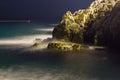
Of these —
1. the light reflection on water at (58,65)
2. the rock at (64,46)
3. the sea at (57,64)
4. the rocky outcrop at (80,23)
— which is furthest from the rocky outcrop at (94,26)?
the light reflection on water at (58,65)

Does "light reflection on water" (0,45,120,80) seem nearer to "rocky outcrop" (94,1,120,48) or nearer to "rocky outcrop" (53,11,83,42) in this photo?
"rocky outcrop" (94,1,120,48)

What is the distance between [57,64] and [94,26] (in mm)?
28636

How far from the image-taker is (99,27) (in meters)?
85.2

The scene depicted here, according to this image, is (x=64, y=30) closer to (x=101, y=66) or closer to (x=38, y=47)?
(x=38, y=47)

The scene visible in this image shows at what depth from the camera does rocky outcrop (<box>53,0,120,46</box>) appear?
80938 millimetres

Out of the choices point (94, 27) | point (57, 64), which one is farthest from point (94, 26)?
point (57, 64)

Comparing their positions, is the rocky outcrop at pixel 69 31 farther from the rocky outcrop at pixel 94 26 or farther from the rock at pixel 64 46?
the rock at pixel 64 46

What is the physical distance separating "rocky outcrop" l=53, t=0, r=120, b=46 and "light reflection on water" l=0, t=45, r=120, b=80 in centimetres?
921

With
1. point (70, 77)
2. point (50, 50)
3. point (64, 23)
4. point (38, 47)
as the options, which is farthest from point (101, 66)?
point (64, 23)

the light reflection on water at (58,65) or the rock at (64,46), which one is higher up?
the rock at (64,46)

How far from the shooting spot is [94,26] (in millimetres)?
86688

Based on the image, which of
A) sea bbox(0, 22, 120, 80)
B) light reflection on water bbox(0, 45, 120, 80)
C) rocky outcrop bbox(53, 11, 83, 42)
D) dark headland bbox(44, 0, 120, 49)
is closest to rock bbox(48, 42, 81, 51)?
dark headland bbox(44, 0, 120, 49)

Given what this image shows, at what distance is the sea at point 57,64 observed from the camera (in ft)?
170

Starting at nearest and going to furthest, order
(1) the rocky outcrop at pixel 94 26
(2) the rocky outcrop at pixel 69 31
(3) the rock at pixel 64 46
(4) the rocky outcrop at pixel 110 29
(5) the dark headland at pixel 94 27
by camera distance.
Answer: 1. (3) the rock at pixel 64 46
2. (4) the rocky outcrop at pixel 110 29
3. (5) the dark headland at pixel 94 27
4. (1) the rocky outcrop at pixel 94 26
5. (2) the rocky outcrop at pixel 69 31
